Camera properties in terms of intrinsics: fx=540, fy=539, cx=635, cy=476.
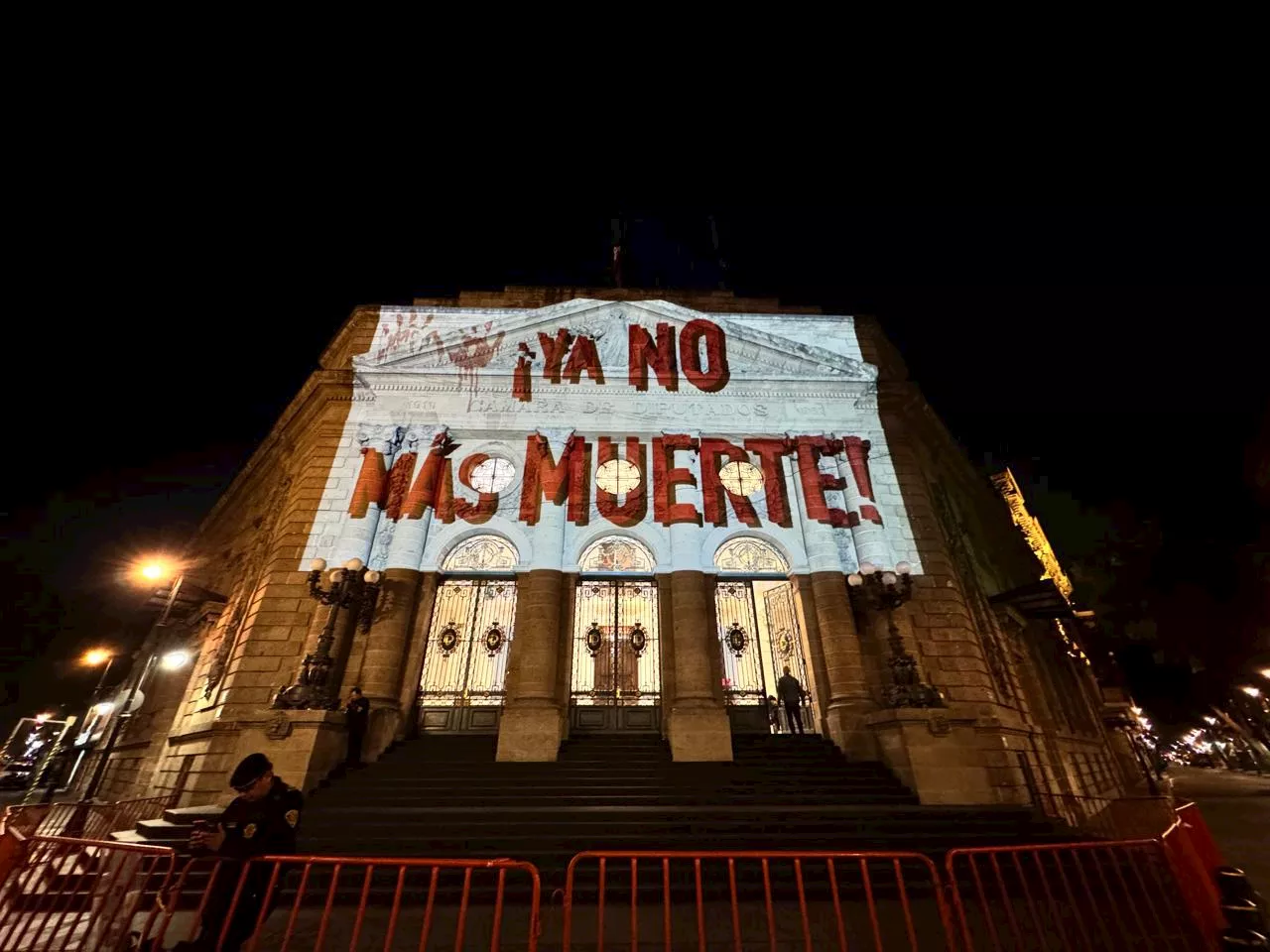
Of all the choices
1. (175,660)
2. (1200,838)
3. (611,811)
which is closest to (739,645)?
(611,811)

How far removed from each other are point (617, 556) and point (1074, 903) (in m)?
11.9

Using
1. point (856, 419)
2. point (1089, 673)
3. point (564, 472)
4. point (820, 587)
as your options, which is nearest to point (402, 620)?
point (564, 472)

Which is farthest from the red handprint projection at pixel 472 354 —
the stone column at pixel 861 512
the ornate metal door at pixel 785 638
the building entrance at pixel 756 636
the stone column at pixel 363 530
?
the stone column at pixel 861 512

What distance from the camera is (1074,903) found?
4.66m

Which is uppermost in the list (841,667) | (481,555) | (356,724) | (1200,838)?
(481,555)

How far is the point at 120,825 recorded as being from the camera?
11133mm

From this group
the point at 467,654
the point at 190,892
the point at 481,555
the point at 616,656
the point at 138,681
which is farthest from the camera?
the point at 481,555

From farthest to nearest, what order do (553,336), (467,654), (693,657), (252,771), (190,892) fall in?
1. (553,336)
2. (467,654)
3. (693,657)
4. (190,892)
5. (252,771)

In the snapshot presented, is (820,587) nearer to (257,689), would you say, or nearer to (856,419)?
(856,419)

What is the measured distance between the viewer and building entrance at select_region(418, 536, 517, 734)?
13.5 m

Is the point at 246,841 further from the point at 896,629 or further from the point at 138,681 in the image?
the point at 138,681

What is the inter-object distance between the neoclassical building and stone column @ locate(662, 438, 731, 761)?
67 mm

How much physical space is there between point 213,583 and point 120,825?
39.5ft

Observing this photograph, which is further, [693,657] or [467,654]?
[467,654]
